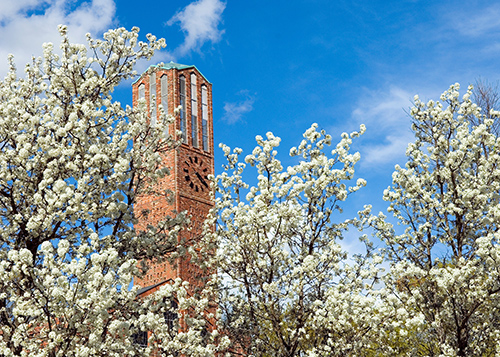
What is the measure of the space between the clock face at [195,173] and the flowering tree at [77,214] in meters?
14.9

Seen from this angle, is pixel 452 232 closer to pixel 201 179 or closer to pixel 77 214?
pixel 77 214

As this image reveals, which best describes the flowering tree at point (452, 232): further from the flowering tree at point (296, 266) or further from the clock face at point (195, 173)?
the clock face at point (195, 173)

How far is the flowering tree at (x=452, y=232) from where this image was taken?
1105cm

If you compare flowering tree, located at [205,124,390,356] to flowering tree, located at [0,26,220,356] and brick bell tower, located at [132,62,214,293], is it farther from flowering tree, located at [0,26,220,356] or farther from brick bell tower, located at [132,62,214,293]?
brick bell tower, located at [132,62,214,293]

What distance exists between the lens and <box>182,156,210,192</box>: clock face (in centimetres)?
2745

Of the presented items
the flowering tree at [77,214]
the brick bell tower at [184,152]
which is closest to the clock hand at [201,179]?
the brick bell tower at [184,152]

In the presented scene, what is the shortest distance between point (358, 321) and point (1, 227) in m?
7.42

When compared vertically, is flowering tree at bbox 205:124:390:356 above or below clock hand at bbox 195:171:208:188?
below

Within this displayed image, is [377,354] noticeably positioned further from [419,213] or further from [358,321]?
[419,213]

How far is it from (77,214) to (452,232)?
8.26 metres

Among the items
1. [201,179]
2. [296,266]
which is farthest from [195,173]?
[296,266]

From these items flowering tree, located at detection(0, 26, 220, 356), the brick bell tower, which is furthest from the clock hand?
flowering tree, located at detection(0, 26, 220, 356)

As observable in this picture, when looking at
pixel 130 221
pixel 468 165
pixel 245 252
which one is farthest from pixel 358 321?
pixel 130 221

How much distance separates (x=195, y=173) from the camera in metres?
28.0
